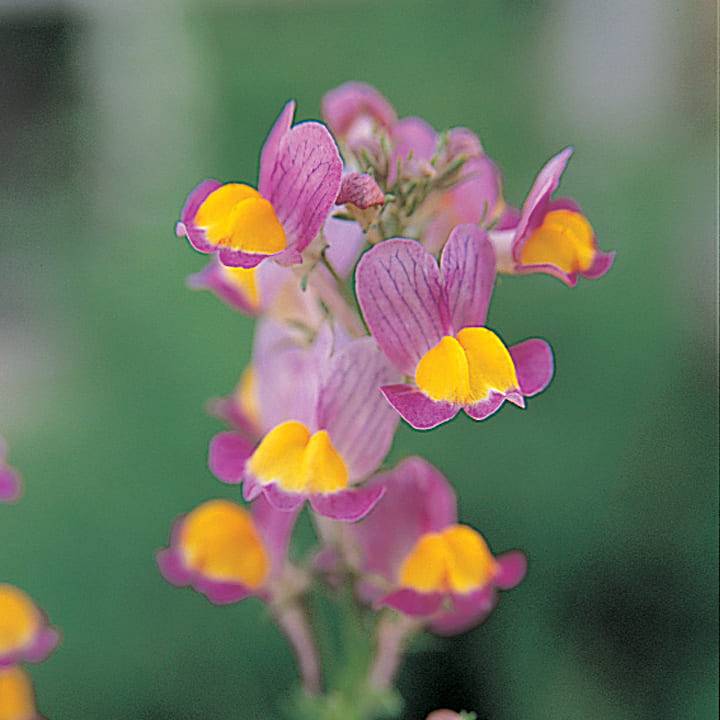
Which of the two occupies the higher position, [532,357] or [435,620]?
[532,357]

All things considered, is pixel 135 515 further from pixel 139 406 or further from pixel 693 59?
pixel 693 59

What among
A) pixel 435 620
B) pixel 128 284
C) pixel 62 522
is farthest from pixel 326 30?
pixel 435 620

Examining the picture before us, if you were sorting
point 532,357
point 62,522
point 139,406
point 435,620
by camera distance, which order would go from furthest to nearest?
point 139,406, point 62,522, point 435,620, point 532,357

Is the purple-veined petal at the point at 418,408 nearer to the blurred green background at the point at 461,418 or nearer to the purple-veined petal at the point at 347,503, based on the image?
the purple-veined petal at the point at 347,503

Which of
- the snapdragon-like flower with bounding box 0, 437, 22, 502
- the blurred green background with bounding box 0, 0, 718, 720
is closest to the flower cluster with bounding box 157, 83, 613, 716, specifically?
the snapdragon-like flower with bounding box 0, 437, 22, 502

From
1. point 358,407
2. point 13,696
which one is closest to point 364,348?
point 358,407

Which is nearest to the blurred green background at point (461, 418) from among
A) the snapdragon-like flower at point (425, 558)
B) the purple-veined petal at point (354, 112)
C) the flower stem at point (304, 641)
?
the flower stem at point (304, 641)

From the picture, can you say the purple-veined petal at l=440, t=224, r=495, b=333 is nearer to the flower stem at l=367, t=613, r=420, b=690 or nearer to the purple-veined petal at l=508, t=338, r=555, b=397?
the purple-veined petal at l=508, t=338, r=555, b=397
